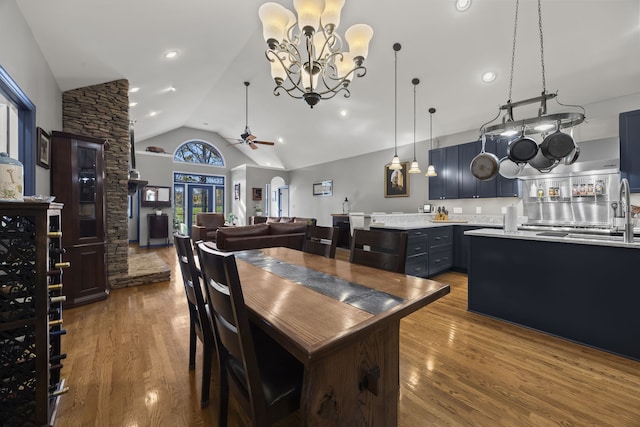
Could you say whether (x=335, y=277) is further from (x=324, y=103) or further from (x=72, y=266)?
(x=324, y=103)

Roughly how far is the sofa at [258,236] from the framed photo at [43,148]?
191 cm

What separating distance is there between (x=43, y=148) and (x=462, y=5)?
4.70 metres

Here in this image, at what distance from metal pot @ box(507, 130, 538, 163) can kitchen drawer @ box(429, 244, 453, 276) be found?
2245 millimetres

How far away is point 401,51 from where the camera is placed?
13.0ft

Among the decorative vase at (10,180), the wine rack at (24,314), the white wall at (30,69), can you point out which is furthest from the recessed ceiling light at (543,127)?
the white wall at (30,69)

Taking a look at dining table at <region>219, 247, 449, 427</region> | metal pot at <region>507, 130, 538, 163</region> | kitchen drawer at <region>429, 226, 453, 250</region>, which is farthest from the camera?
kitchen drawer at <region>429, 226, 453, 250</region>

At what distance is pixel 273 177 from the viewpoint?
9828 millimetres

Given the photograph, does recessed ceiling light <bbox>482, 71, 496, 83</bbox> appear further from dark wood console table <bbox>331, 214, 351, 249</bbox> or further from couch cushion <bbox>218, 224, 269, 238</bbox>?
couch cushion <bbox>218, 224, 269, 238</bbox>

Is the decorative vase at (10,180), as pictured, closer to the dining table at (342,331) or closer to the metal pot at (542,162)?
the dining table at (342,331)

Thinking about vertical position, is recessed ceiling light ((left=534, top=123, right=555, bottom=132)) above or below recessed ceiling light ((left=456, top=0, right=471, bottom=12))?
below

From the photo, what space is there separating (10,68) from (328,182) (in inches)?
273

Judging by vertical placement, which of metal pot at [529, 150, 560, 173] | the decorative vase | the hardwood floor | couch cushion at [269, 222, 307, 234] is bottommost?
the hardwood floor

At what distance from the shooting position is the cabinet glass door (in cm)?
307

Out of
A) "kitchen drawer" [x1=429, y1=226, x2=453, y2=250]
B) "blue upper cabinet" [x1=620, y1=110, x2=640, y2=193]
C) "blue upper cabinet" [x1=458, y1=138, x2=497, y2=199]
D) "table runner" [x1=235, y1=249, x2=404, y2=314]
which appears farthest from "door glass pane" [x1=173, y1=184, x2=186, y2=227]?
"blue upper cabinet" [x1=620, y1=110, x2=640, y2=193]
